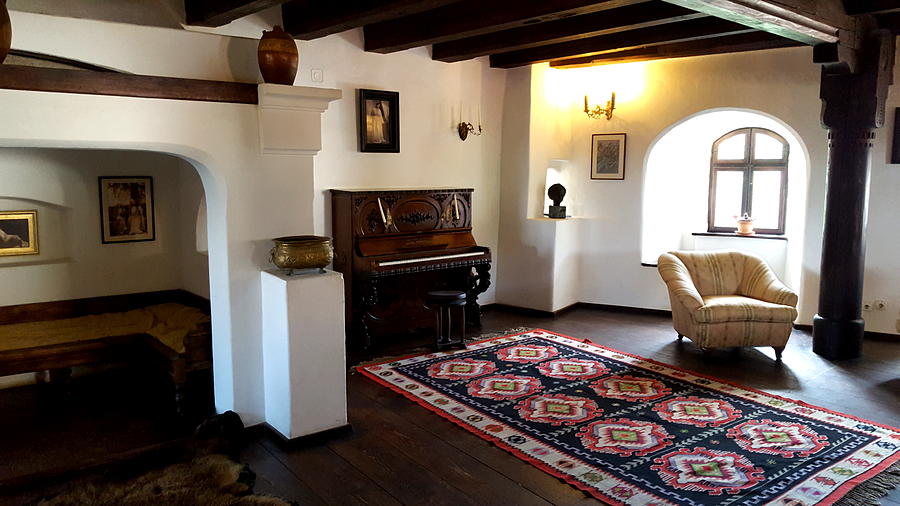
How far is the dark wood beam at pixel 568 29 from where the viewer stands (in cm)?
484

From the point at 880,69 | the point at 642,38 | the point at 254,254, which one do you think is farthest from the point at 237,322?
the point at 880,69

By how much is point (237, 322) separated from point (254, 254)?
42 cm

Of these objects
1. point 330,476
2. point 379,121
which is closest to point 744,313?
point 379,121

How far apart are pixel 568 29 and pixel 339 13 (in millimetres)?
1864

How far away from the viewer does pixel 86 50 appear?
3.53 meters

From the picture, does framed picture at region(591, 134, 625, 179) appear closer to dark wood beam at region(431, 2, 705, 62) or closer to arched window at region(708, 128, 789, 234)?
arched window at region(708, 128, 789, 234)

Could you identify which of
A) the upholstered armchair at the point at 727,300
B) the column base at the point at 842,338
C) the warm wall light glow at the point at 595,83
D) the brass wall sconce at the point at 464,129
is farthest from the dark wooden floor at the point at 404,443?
the warm wall light glow at the point at 595,83

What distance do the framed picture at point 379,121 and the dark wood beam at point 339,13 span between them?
0.89 metres

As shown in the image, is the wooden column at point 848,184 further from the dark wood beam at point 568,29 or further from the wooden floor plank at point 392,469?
the wooden floor plank at point 392,469

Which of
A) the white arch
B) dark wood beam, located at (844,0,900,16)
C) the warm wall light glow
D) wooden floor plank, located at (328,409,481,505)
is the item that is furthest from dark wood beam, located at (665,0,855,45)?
wooden floor plank, located at (328,409,481,505)

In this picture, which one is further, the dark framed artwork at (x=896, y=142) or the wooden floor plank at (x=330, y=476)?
the dark framed artwork at (x=896, y=142)

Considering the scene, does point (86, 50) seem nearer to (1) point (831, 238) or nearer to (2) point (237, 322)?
(2) point (237, 322)

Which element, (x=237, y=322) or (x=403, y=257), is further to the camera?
(x=403, y=257)

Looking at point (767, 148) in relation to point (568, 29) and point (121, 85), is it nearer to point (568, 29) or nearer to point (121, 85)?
point (568, 29)
